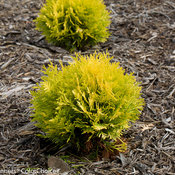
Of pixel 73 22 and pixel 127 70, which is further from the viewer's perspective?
pixel 73 22

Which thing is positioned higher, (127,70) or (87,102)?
(87,102)

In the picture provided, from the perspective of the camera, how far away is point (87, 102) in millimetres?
2551

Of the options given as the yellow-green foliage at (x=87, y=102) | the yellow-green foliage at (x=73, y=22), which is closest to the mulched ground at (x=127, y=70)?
the yellow-green foliage at (x=73, y=22)

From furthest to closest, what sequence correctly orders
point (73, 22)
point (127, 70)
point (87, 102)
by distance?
1. point (73, 22)
2. point (127, 70)
3. point (87, 102)

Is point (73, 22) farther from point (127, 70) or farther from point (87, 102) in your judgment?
point (87, 102)

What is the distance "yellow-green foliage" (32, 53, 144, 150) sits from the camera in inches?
100

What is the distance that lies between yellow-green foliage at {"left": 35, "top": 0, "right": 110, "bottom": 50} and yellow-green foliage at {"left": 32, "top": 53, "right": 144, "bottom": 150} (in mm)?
1873

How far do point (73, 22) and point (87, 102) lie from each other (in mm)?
2356

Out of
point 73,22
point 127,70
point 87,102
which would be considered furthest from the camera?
point 73,22

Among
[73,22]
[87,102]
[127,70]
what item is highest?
[73,22]

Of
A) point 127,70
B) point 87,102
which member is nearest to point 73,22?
point 127,70

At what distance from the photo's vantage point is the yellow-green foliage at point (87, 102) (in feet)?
8.37

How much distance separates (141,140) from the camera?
3172 mm

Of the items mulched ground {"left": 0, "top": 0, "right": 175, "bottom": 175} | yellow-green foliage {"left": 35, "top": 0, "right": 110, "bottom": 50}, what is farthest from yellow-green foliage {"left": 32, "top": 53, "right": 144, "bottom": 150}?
yellow-green foliage {"left": 35, "top": 0, "right": 110, "bottom": 50}
